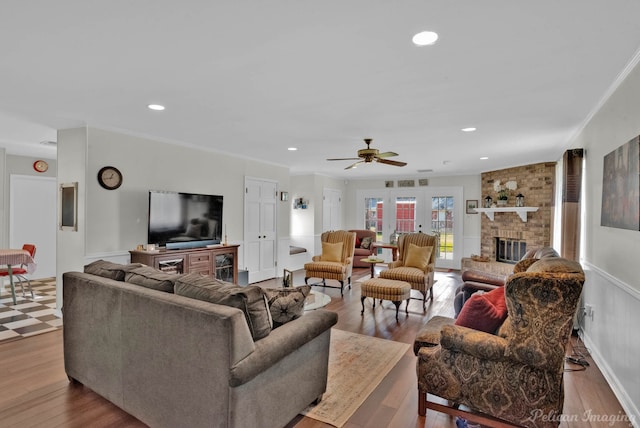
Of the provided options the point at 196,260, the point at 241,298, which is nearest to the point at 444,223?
the point at 196,260

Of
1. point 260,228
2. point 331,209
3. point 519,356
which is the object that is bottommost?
point 519,356

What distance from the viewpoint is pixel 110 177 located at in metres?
4.27

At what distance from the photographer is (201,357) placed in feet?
5.98

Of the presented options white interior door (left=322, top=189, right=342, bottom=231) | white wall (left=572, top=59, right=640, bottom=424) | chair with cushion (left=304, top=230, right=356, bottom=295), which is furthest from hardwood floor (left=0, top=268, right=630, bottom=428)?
white interior door (left=322, top=189, right=342, bottom=231)

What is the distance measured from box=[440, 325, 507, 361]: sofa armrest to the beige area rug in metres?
0.83

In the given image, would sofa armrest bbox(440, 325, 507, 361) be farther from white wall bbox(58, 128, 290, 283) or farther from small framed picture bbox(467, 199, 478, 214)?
small framed picture bbox(467, 199, 478, 214)

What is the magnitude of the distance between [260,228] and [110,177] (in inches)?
114

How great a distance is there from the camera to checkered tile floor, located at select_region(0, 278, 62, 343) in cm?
383

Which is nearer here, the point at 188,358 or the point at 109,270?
the point at 188,358

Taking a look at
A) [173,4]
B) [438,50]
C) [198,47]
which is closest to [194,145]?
[198,47]

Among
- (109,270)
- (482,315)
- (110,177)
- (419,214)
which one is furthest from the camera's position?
(419,214)

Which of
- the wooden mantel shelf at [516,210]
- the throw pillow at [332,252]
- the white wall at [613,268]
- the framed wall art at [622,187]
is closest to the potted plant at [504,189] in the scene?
the wooden mantel shelf at [516,210]

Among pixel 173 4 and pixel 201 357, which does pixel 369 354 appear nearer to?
pixel 201 357

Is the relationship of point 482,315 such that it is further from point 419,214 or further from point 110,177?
point 419,214
